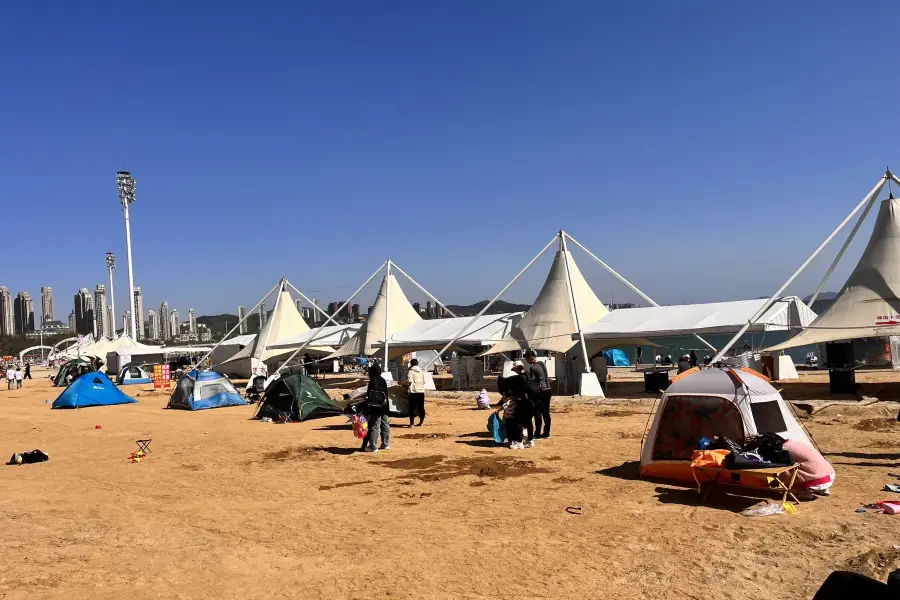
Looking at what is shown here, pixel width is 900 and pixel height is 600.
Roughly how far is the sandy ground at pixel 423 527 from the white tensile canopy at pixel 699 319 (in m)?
8.37

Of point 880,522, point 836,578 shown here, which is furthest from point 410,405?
point 836,578

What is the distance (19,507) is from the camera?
9.06 m

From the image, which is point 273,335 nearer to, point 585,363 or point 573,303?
point 573,303

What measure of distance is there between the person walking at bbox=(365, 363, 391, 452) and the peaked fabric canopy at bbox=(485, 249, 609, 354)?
1234cm

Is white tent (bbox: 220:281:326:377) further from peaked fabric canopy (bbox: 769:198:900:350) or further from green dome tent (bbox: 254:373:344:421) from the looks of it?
peaked fabric canopy (bbox: 769:198:900:350)

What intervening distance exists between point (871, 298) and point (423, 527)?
17.2 meters

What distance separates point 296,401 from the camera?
1961 centimetres

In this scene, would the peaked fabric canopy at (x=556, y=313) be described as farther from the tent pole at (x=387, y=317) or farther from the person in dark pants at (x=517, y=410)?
the person in dark pants at (x=517, y=410)

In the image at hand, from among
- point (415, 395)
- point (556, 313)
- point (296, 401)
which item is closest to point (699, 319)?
point (556, 313)

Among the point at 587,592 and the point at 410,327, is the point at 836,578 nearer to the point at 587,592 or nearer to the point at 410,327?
the point at 587,592

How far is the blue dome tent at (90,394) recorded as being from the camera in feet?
88.1

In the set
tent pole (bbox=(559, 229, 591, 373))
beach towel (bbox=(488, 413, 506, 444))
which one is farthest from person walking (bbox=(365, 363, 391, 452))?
tent pole (bbox=(559, 229, 591, 373))

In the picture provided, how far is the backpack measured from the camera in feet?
41.7

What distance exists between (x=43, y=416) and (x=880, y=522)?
80.9ft
